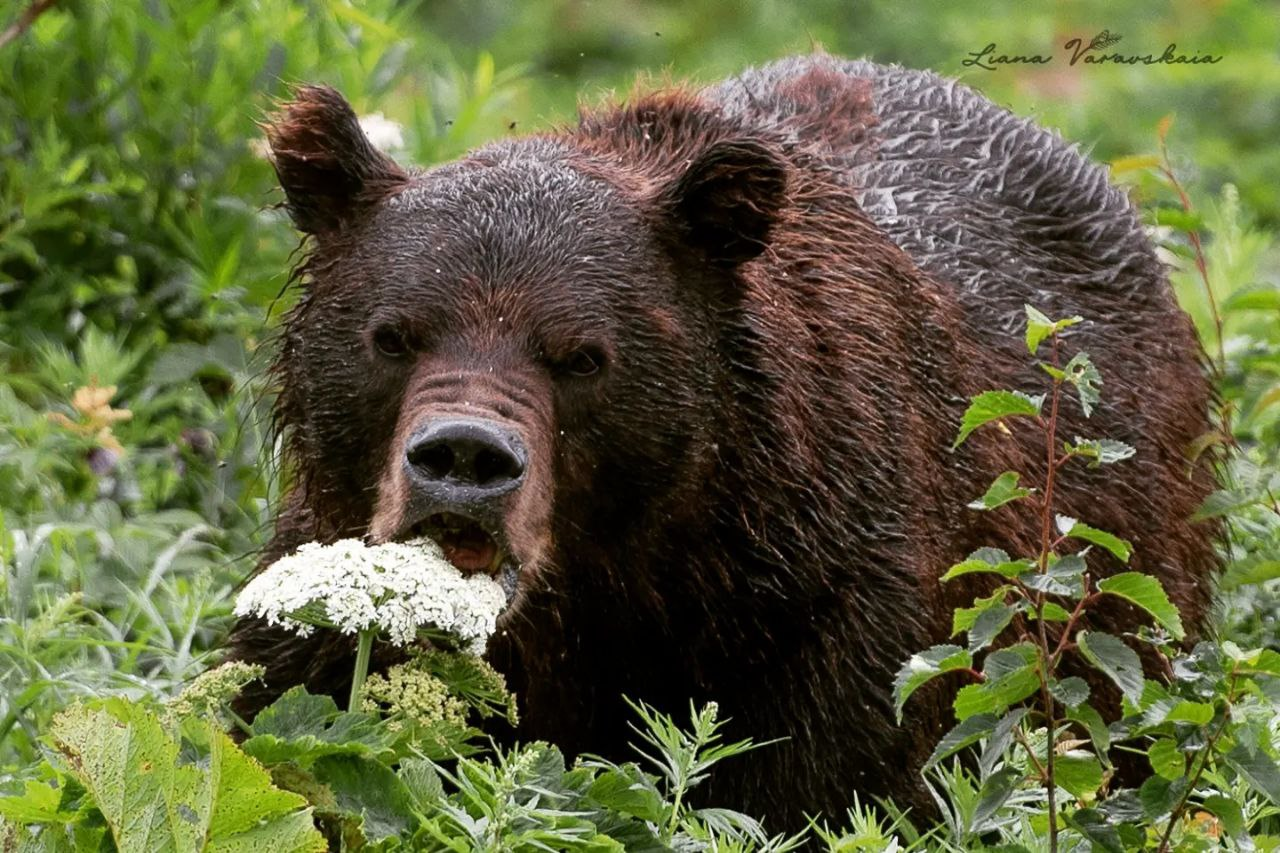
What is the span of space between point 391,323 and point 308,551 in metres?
0.83

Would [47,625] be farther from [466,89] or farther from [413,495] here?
[466,89]

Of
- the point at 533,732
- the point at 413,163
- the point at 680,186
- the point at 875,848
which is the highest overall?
the point at 413,163

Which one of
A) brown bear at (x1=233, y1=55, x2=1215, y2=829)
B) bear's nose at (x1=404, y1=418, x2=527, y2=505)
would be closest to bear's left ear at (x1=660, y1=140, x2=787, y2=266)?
brown bear at (x1=233, y1=55, x2=1215, y2=829)

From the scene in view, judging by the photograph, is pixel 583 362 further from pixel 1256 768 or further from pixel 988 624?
pixel 1256 768

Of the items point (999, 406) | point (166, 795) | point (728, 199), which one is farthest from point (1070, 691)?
point (166, 795)

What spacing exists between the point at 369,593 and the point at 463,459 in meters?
0.46

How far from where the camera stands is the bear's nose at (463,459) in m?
4.59

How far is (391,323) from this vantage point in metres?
5.11

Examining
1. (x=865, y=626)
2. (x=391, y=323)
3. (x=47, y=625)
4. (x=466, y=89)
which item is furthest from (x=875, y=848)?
(x=466, y=89)

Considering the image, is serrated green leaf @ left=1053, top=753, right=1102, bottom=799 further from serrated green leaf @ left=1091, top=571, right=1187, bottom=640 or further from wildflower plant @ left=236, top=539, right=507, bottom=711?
wildflower plant @ left=236, top=539, right=507, bottom=711

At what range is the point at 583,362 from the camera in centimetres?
511

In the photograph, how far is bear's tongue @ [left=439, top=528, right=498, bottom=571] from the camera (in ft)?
15.6

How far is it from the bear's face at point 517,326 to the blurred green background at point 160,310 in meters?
0.43

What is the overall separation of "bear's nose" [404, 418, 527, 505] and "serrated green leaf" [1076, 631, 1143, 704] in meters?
1.10
